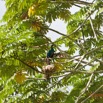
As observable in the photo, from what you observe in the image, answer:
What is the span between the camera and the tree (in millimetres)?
5484

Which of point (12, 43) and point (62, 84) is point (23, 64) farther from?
point (62, 84)

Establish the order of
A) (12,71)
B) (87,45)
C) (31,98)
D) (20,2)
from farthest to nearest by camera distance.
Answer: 1. (87,45)
2. (31,98)
3. (12,71)
4. (20,2)

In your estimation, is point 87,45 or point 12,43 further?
point 87,45

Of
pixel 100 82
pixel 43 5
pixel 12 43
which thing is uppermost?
pixel 43 5

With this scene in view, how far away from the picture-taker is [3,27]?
629 centimetres

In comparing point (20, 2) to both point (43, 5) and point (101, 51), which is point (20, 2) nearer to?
point (43, 5)

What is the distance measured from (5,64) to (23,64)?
30 cm

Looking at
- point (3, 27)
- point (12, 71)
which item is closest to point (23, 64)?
point (12, 71)

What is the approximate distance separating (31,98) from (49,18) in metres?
1.50

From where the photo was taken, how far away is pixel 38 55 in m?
6.45

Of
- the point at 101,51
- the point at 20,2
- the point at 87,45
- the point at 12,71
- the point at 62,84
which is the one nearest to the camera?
the point at 20,2

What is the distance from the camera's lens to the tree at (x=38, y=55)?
216 inches

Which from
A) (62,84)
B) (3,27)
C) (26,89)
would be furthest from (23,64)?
(62,84)

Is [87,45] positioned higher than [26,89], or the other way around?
[87,45]
